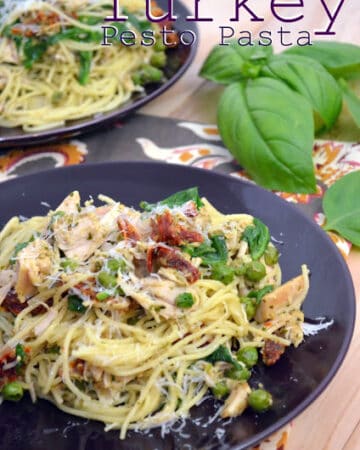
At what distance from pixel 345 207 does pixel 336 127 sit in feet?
2.61

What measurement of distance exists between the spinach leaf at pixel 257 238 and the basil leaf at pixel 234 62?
125cm

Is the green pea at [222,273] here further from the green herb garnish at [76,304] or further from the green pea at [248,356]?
the green herb garnish at [76,304]

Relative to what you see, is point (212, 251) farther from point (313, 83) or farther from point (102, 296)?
point (313, 83)

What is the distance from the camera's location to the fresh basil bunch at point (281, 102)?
3520 mm

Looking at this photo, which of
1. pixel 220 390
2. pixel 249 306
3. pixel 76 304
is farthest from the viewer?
pixel 249 306

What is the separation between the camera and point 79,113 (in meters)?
4.00

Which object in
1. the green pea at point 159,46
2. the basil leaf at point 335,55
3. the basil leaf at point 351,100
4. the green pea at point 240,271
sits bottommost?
the green pea at point 240,271

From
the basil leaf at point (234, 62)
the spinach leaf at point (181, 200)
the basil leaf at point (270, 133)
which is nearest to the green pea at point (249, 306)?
the spinach leaf at point (181, 200)

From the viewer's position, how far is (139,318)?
8.71 feet

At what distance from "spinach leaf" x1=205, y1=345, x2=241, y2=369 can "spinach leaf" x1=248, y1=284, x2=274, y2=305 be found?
0.23 metres

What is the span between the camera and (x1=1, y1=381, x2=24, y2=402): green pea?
2483mm

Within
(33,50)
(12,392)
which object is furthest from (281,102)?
(12,392)

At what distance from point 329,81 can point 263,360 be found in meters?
1.74

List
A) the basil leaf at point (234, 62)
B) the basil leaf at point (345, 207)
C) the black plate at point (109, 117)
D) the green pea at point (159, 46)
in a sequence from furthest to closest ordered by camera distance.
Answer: the green pea at point (159, 46), the basil leaf at point (234, 62), the black plate at point (109, 117), the basil leaf at point (345, 207)
